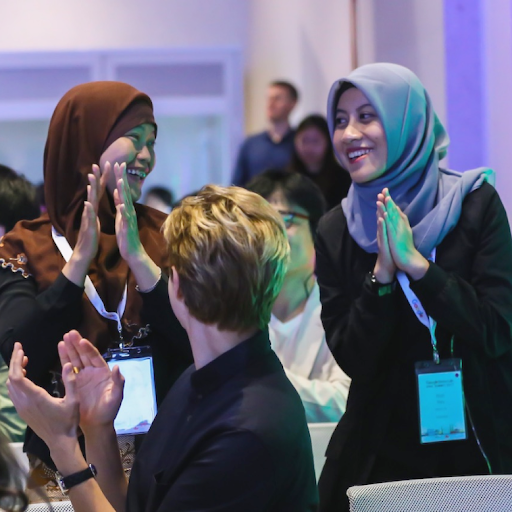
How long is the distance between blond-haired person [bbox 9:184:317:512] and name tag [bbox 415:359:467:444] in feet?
2.22

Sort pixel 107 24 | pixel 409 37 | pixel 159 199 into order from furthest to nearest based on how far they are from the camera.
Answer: pixel 107 24 → pixel 159 199 → pixel 409 37

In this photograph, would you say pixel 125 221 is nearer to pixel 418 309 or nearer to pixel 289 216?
pixel 418 309

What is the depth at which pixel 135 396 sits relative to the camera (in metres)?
2.07

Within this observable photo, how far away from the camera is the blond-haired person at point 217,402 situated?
1498mm

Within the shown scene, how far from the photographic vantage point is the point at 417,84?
246cm

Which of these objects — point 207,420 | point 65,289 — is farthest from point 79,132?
point 207,420

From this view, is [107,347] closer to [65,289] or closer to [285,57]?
[65,289]

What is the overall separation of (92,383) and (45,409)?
0.43ft

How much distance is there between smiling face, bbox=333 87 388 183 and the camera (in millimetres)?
2357

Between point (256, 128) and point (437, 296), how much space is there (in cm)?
748

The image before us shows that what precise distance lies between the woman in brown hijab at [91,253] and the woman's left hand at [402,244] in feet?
1.87

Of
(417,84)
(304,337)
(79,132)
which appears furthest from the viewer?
(304,337)

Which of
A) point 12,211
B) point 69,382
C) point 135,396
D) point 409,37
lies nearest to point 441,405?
point 135,396

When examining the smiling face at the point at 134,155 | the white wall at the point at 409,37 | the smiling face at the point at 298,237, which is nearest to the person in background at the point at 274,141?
the white wall at the point at 409,37
